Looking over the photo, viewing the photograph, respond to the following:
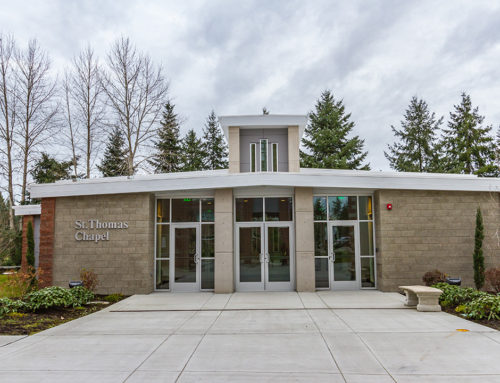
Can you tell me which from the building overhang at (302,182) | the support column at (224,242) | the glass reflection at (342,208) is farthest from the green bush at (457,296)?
the support column at (224,242)

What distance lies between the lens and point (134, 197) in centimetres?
1305

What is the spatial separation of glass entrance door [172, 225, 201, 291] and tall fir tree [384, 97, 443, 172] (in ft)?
95.0

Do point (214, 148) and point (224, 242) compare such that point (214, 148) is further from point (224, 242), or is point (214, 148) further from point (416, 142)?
point (224, 242)

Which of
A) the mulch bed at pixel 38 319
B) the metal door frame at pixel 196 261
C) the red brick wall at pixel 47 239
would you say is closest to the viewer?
the mulch bed at pixel 38 319

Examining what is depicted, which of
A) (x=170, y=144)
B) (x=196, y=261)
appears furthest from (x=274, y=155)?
(x=170, y=144)

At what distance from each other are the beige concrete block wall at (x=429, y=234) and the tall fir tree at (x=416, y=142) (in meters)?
25.2

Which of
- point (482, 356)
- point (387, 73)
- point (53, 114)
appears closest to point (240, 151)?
point (482, 356)

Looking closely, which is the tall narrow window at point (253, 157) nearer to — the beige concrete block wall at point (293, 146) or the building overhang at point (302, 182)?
the beige concrete block wall at point (293, 146)

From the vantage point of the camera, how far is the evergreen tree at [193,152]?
128 ft

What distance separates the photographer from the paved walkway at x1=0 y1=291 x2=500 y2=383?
524cm

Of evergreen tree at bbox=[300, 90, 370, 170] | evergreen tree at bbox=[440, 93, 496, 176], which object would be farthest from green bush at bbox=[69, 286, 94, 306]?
evergreen tree at bbox=[440, 93, 496, 176]

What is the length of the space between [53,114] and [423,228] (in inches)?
1018

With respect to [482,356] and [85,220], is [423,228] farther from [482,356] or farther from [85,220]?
[85,220]

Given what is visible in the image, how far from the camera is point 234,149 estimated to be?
1473 cm
